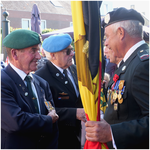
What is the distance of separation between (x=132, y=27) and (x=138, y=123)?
955mm

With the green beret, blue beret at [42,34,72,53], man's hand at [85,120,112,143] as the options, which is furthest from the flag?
blue beret at [42,34,72,53]

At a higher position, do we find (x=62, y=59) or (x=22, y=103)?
(x=62, y=59)

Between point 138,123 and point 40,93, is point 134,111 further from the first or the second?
point 40,93

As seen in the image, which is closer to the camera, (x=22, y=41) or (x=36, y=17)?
(x=22, y=41)

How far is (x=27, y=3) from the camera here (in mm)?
28656

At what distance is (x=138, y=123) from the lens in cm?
171

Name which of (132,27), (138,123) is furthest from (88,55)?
(138,123)

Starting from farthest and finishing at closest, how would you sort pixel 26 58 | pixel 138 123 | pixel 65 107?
pixel 65 107 < pixel 26 58 < pixel 138 123

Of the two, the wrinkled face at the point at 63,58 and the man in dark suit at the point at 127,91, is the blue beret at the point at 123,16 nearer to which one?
the man in dark suit at the point at 127,91

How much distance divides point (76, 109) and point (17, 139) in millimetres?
1097

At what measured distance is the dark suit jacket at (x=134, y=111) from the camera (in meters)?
1.69

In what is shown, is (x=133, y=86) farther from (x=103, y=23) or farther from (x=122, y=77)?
(x=103, y=23)

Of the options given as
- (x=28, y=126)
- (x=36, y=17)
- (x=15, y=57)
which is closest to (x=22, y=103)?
(x=28, y=126)

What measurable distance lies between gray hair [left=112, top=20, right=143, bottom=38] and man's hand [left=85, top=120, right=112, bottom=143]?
3.11 feet
